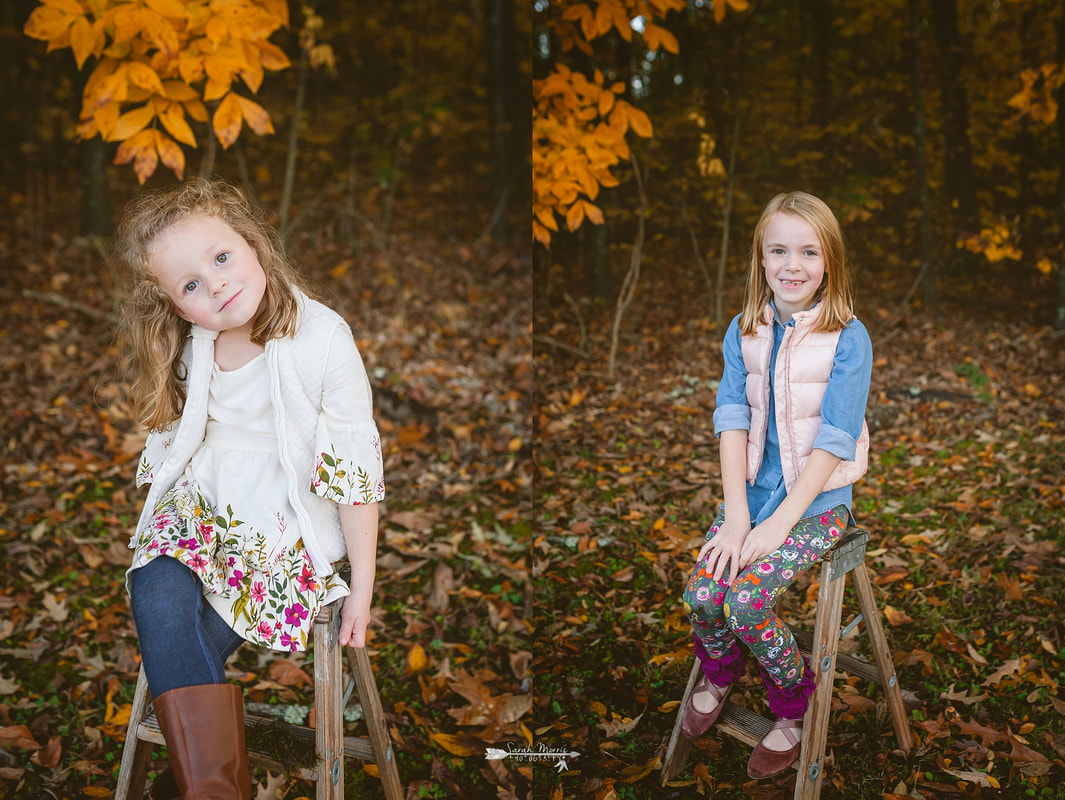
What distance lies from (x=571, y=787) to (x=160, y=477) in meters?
1.45

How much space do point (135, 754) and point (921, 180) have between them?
288 cm

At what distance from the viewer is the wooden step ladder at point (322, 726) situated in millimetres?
1887

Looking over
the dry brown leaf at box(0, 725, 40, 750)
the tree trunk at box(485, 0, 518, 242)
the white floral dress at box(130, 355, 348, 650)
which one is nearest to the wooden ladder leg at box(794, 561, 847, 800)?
the white floral dress at box(130, 355, 348, 650)

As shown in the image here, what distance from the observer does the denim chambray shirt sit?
198 centimetres

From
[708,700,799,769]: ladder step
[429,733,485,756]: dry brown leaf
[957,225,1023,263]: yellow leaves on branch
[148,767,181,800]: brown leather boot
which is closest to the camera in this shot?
[148,767,181,800]: brown leather boot

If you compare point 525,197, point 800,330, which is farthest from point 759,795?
point 525,197

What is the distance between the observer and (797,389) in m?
2.05

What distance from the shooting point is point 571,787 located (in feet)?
7.77

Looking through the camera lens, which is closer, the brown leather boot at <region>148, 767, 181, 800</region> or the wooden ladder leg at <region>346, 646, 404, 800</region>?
the brown leather boot at <region>148, 767, 181, 800</region>

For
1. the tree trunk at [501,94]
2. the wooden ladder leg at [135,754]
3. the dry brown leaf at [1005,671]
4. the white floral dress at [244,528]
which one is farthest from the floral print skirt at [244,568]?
the tree trunk at [501,94]

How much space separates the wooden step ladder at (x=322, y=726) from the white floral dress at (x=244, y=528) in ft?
0.24

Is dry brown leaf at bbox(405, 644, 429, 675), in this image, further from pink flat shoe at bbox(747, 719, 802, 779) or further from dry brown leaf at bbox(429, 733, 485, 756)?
pink flat shoe at bbox(747, 719, 802, 779)

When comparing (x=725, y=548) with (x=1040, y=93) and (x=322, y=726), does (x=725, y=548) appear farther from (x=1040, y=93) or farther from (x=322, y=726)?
(x=1040, y=93)

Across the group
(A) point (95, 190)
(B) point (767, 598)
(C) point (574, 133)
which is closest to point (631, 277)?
(C) point (574, 133)
